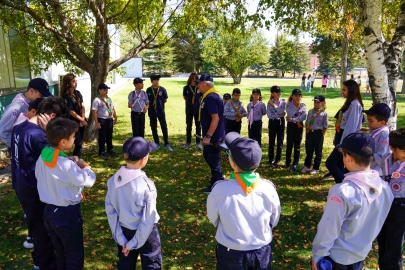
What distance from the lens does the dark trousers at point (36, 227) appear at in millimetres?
3393

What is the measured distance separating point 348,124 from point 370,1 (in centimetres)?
223

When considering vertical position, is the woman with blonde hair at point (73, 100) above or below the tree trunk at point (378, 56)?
below

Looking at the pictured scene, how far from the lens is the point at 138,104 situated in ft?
26.9

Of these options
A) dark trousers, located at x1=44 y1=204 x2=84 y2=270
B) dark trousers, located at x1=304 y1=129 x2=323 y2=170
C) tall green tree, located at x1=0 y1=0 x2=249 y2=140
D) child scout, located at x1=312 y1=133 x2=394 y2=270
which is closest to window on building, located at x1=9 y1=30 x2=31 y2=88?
tall green tree, located at x1=0 y1=0 x2=249 y2=140

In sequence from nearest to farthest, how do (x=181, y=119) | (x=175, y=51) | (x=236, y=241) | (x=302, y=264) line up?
(x=236, y=241), (x=302, y=264), (x=181, y=119), (x=175, y=51)

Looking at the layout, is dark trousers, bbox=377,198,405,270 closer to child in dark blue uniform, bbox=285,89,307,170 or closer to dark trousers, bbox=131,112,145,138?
child in dark blue uniform, bbox=285,89,307,170

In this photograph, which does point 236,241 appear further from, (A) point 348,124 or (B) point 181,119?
(B) point 181,119

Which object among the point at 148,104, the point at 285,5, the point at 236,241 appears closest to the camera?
the point at 236,241

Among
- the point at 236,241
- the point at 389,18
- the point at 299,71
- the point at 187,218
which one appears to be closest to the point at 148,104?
the point at 187,218

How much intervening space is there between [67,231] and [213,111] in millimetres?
3198

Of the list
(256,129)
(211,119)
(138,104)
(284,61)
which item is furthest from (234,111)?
(284,61)

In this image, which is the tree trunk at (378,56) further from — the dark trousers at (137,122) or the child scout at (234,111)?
the dark trousers at (137,122)

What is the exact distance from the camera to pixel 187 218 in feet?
16.4

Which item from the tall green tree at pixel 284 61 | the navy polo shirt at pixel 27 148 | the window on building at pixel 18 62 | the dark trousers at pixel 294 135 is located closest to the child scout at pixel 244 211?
the navy polo shirt at pixel 27 148
